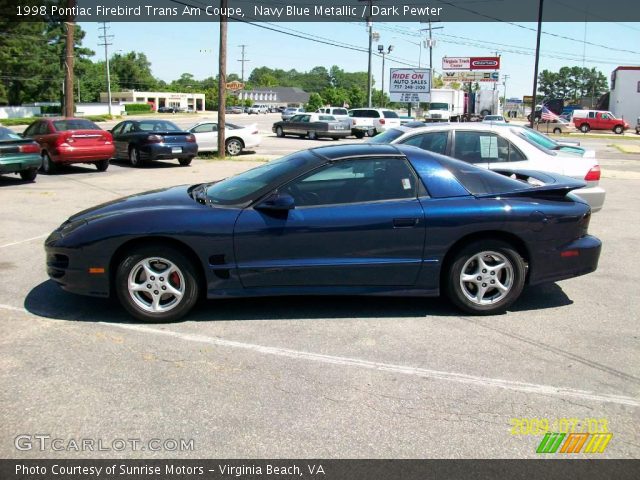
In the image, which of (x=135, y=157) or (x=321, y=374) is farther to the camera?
(x=135, y=157)

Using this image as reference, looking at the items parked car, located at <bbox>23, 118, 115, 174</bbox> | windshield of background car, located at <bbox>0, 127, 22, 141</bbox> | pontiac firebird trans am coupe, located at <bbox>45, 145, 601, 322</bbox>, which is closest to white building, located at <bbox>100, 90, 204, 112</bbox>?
parked car, located at <bbox>23, 118, 115, 174</bbox>

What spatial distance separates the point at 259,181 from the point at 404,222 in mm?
1325

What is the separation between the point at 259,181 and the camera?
210 inches

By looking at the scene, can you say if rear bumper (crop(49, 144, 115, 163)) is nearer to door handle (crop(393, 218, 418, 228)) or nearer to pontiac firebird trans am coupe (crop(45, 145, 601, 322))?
pontiac firebird trans am coupe (crop(45, 145, 601, 322))

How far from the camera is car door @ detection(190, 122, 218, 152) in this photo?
2256 cm

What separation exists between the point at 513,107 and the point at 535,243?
8545 centimetres

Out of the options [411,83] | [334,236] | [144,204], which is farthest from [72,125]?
[411,83]

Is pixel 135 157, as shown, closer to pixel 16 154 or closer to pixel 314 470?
pixel 16 154

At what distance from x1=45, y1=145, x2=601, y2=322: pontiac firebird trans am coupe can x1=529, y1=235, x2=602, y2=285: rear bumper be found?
0.01 m

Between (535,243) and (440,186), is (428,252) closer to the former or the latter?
(440,186)

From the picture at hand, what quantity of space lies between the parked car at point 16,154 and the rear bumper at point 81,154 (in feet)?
6.05

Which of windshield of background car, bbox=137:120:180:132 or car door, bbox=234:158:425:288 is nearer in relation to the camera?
car door, bbox=234:158:425:288

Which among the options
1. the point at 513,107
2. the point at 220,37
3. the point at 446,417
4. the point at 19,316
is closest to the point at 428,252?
the point at 446,417

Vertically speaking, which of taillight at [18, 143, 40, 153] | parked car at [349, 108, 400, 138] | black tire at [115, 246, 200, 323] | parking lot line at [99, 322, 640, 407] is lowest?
parking lot line at [99, 322, 640, 407]
